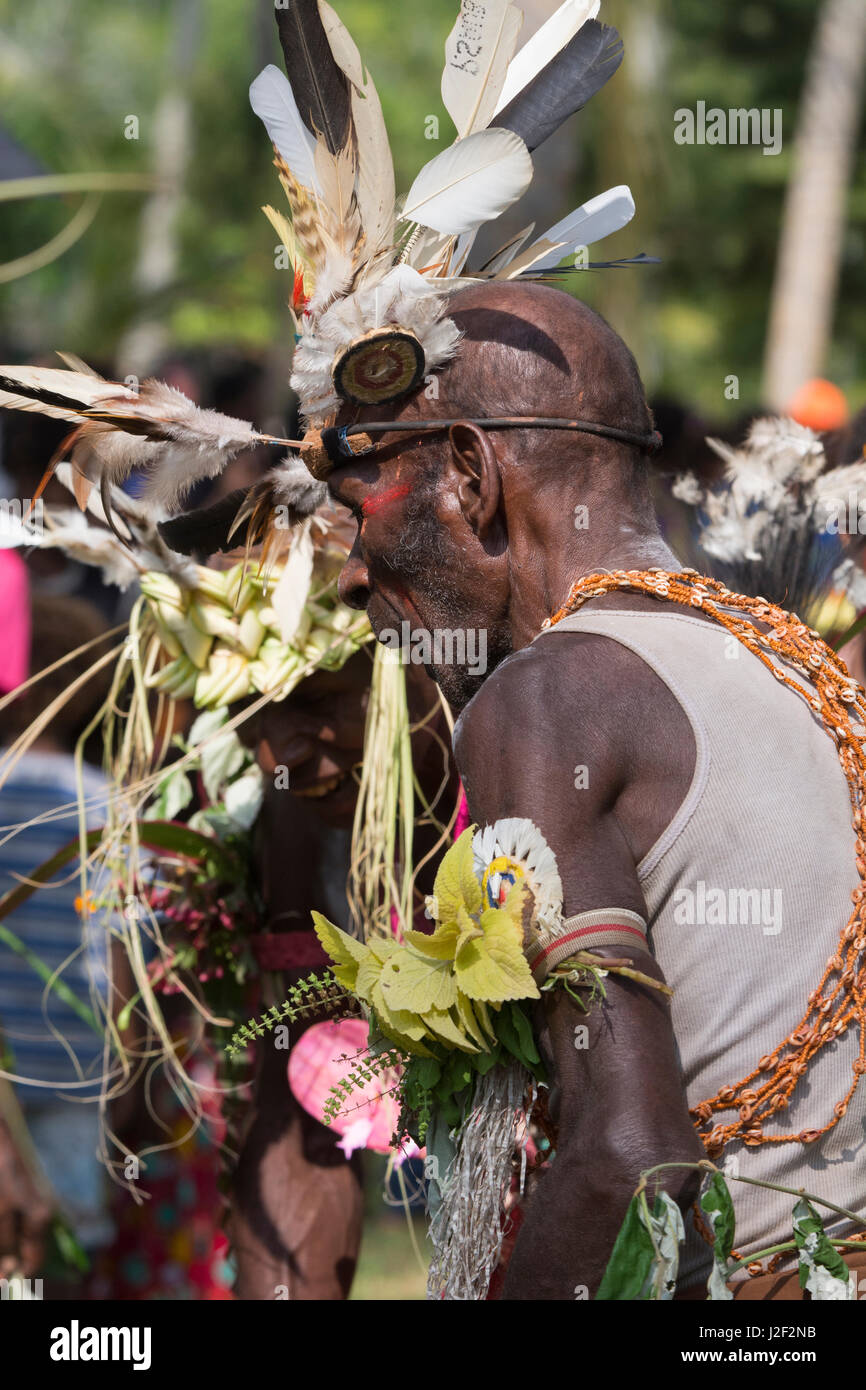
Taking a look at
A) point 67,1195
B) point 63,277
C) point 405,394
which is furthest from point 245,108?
point 405,394

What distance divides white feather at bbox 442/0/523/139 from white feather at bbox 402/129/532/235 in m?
0.18

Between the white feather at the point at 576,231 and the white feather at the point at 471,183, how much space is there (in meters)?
0.25

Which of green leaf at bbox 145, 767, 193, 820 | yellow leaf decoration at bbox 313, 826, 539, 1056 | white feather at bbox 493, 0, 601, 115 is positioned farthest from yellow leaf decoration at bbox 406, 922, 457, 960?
green leaf at bbox 145, 767, 193, 820

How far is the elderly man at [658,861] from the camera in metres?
1.75

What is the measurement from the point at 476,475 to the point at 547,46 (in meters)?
0.90

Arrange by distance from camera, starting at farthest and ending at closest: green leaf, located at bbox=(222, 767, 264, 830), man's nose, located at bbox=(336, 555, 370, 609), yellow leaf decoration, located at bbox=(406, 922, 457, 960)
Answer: green leaf, located at bbox=(222, 767, 264, 830) → man's nose, located at bbox=(336, 555, 370, 609) → yellow leaf decoration, located at bbox=(406, 922, 457, 960)

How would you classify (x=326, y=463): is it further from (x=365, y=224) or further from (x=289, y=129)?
(x=289, y=129)

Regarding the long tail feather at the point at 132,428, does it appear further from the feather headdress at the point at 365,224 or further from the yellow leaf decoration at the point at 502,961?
the yellow leaf decoration at the point at 502,961

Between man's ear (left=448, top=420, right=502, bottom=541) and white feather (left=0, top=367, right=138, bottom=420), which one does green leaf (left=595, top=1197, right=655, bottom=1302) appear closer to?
man's ear (left=448, top=420, right=502, bottom=541)

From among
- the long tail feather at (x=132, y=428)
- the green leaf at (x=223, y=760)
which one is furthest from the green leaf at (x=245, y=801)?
the long tail feather at (x=132, y=428)

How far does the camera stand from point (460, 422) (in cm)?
221

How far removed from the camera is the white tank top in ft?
6.12
